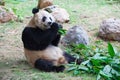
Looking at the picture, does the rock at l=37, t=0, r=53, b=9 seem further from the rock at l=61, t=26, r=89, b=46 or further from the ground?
the rock at l=61, t=26, r=89, b=46

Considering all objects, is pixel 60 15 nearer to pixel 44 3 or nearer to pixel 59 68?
pixel 44 3

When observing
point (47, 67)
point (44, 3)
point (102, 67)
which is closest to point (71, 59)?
point (47, 67)

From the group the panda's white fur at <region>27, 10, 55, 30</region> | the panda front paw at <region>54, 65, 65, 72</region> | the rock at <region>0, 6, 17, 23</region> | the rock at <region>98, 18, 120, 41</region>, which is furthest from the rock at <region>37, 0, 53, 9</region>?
the panda front paw at <region>54, 65, 65, 72</region>

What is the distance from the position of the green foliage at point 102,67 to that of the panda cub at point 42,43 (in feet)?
0.85

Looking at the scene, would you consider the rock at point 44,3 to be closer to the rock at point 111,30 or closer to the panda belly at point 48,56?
the rock at point 111,30

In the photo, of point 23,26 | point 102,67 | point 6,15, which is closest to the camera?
point 102,67

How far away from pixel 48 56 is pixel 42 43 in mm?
228

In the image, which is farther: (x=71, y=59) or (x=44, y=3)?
(x=44, y=3)

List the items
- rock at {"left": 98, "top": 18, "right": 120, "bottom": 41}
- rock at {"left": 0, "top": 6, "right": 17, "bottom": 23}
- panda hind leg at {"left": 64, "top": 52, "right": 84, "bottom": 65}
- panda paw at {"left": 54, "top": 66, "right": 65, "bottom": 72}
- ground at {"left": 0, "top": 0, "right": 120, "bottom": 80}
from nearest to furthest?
ground at {"left": 0, "top": 0, "right": 120, "bottom": 80} < panda paw at {"left": 54, "top": 66, "right": 65, "bottom": 72} < panda hind leg at {"left": 64, "top": 52, "right": 84, "bottom": 65} < rock at {"left": 98, "top": 18, "right": 120, "bottom": 41} < rock at {"left": 0, "top": 6, "right": 17, "bottom": 23}

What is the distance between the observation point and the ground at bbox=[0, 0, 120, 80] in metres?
5.02

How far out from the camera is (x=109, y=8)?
9.80 metres

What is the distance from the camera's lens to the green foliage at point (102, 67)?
488 centimetres

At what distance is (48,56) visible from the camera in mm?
5379

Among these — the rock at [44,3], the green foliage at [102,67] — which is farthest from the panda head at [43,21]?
the rock at [44,3]
